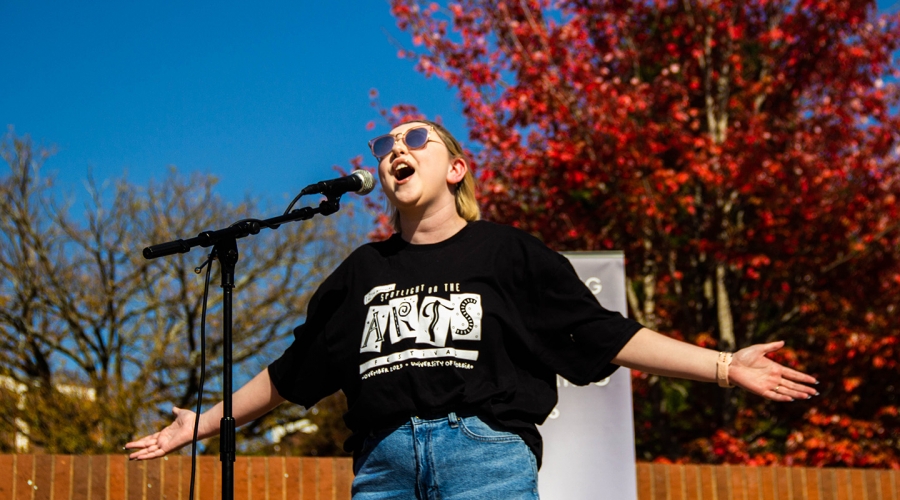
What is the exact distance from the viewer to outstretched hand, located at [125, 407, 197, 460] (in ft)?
9.36

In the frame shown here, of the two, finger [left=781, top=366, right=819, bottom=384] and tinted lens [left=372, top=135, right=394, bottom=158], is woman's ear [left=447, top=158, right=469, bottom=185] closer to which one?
tinted lens [left=372, top=135, right=394, bottom=158]

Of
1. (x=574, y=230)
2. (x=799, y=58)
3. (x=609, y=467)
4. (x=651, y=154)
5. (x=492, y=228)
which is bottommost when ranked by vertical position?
(x=609, y=467)

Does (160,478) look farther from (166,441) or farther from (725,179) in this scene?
(725,179)

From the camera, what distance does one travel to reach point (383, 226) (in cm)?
844

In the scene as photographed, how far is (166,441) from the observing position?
9.40 ft

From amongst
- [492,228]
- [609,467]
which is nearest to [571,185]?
[609,467]

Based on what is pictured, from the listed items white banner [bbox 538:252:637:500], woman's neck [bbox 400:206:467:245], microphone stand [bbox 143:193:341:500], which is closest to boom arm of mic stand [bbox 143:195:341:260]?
microphone stand [bbox 143:193:341:500]

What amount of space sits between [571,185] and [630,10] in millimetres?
2296

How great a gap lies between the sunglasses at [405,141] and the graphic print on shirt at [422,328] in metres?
0.48

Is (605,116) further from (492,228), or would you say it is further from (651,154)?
(492,228)

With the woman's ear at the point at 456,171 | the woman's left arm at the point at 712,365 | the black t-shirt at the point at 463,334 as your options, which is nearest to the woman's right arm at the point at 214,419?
the black t-shirt at the point at 463,334

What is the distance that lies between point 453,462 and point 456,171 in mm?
950

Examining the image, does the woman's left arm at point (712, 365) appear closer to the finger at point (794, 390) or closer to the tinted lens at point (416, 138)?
the finger at point (794, 390)

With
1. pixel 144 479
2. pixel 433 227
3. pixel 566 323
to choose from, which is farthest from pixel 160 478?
pixel 566 323
